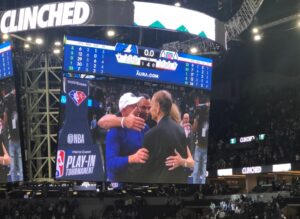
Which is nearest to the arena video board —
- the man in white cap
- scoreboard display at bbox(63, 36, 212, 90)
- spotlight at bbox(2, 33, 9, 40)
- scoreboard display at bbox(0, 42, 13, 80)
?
scoreboard display at bbox(0, 42, 13, 80)

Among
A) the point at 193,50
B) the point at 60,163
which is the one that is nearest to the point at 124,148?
the point at 60,163

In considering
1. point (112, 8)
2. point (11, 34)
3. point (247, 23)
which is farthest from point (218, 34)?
point (11, 34)

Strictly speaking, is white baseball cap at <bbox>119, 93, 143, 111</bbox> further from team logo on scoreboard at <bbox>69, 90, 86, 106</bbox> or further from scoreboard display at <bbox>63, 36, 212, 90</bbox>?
team logo on scoreboard at <bbox>69, 90, 86, 106</bbox>

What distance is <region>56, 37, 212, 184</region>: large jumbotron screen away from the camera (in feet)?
51.9

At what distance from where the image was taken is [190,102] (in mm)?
18312

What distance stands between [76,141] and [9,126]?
8.50 ft

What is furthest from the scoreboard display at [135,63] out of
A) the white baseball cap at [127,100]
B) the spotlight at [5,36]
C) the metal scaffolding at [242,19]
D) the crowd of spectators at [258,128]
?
the crowd of spectators at [258,128]

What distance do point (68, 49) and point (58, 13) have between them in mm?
1317

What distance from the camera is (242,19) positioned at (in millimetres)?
19438

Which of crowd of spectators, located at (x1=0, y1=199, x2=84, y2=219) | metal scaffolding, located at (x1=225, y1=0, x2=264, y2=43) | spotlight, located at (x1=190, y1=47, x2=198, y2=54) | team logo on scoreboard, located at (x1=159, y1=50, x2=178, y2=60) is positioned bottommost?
crowd of spectators, located at (x1=0, y1=199, x2=84, y2=219)

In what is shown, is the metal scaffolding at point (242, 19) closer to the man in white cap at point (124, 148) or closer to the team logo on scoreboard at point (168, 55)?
the team logo on scoreboard at point (168, 55)

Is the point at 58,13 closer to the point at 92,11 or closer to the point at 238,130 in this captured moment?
the point at 92,11

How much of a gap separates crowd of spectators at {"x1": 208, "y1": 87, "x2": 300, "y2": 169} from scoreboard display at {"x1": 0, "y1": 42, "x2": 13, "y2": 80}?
13921mm

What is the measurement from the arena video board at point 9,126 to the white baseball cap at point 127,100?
3278 mm
